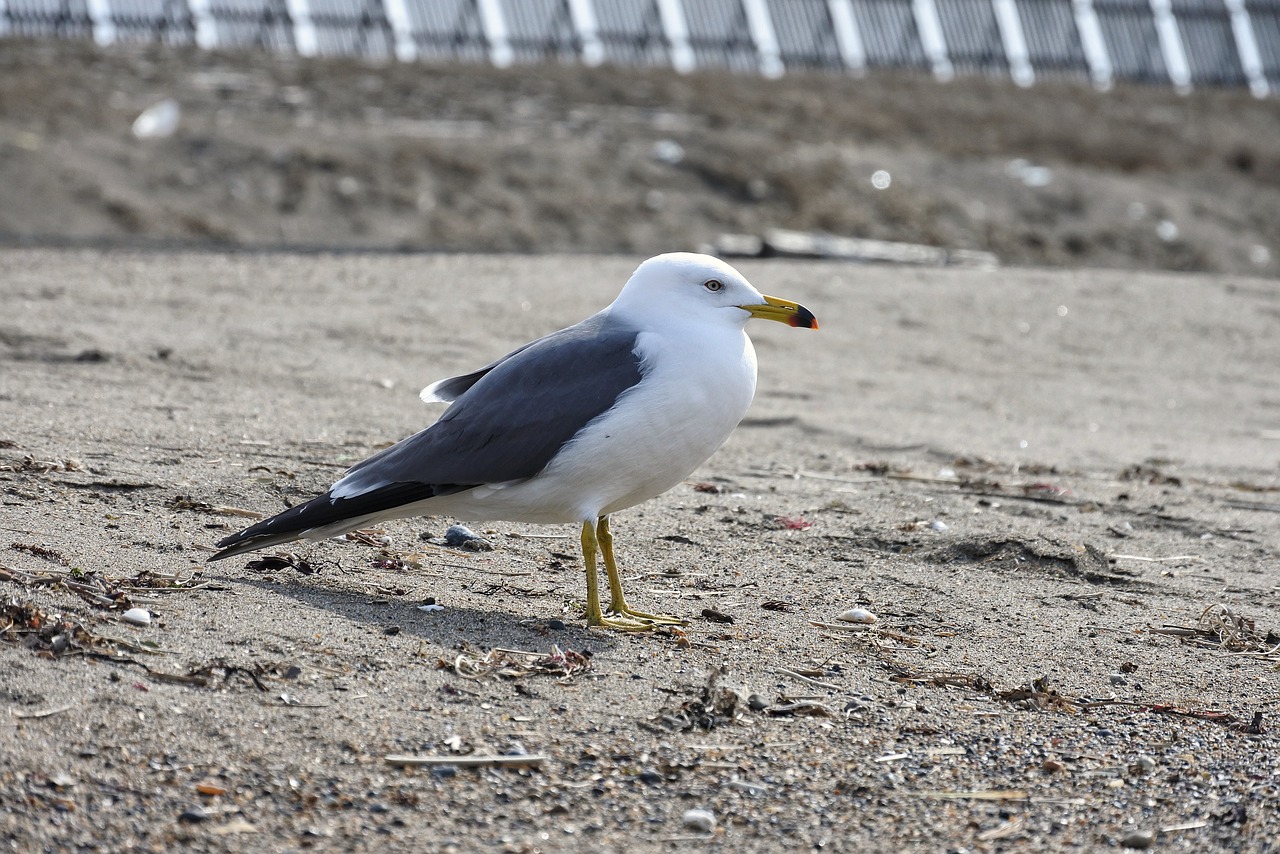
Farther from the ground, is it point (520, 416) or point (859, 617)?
point (520, 416)

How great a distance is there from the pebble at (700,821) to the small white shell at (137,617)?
174cm

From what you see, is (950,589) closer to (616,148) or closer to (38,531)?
(38,531)

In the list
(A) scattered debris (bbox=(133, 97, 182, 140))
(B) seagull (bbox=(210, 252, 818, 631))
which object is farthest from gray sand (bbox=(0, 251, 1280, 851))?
(A) scattered debris (bbox=(133, 97, 182, 140))

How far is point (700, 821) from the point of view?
367 cm

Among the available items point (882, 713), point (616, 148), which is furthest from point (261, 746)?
point (616, 148)

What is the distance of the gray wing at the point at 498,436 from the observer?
16.4 feet

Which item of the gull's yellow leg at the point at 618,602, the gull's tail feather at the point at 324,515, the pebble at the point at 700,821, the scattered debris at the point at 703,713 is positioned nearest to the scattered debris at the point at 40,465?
the gull's tail feather at the point at 324,515

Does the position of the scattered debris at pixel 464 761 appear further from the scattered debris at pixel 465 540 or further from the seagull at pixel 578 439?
the scattered debris at pixel 465 540

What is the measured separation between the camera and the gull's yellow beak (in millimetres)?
5422

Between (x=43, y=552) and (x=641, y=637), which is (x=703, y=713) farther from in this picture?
(x=43, y=552)

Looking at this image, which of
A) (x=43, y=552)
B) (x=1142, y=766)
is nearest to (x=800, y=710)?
(x=1142, y=766)

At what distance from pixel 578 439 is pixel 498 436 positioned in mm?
275

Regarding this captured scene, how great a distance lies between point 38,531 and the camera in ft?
17.2

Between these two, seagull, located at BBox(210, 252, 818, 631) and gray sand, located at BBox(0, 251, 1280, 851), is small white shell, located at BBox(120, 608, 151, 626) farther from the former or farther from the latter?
seagull, located at BBox(210, 252, 818, 631)
